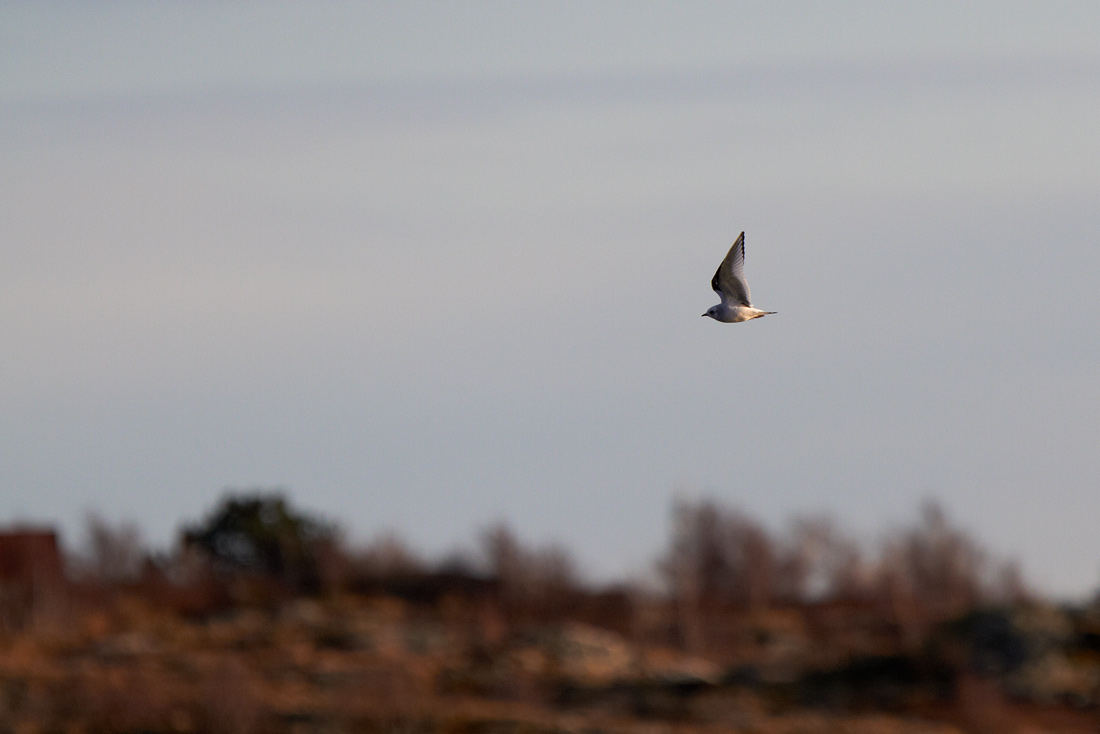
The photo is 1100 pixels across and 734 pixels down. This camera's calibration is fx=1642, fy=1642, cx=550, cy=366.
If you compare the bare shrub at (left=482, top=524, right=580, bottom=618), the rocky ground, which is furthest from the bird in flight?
the bare shrub at (left=482, top=524, right=580, bottom=618)

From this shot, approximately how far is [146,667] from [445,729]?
27.6 ft

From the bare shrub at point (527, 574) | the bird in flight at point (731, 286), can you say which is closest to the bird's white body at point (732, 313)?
the bird in flight at point (731, 286)

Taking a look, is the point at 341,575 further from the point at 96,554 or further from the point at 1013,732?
the point at 1013,732

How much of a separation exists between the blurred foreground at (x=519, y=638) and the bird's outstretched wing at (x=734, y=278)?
11.8 meters

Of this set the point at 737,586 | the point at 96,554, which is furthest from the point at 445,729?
the point at 96,554

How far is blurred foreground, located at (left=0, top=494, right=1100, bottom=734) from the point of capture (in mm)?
28578

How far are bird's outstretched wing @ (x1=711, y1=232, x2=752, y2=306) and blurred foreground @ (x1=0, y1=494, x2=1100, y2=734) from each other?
1176 centimetres

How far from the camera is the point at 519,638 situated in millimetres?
36906

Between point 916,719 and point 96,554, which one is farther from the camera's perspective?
point 96,554

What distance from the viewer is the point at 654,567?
131ft

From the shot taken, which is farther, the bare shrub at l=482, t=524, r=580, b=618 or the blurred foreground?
the bare shrub at l=482, t=524, r=580, b=618

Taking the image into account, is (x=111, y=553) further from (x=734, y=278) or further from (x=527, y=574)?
(x=734, y=278)

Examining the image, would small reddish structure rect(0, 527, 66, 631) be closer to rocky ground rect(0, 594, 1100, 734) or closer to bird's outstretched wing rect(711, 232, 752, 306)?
rocky ground rect(0, 594, 1100, 734)

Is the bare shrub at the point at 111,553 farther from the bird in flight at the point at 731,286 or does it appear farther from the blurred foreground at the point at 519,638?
the bird in flight at the point at 731,286
